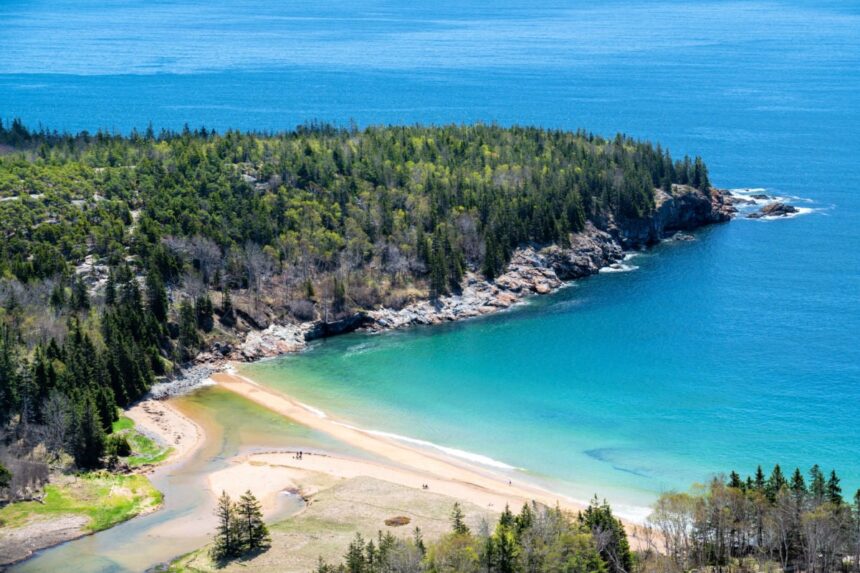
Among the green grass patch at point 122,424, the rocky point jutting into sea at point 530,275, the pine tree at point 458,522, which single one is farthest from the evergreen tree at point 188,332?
the pine tree at point 458,522

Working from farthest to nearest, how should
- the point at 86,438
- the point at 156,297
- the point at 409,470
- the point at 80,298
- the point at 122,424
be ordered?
1. the point at 156,297
2. the point at 80,298
3. the point at 122,424
4. the point at 409,470
5. the point at 86,438

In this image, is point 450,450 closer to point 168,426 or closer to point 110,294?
point 168,426

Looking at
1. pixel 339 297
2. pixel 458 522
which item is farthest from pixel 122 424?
pixel 458 522

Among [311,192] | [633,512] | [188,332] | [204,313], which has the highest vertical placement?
[311,192]

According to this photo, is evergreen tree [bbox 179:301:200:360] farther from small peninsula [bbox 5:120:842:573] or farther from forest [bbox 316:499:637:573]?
forest [bbox 316:499:637:573]

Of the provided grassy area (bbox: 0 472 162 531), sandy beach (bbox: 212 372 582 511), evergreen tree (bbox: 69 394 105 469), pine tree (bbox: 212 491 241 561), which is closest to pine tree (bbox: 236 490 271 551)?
pine tree (bbox: 212 491 241 561)

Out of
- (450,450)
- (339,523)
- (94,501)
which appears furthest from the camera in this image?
(450,450)
